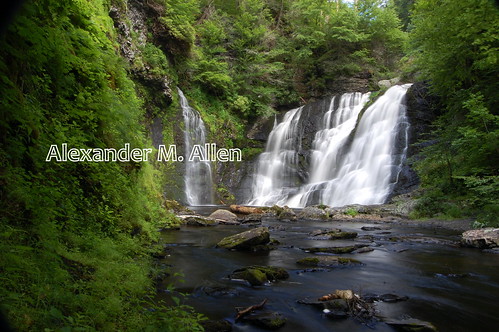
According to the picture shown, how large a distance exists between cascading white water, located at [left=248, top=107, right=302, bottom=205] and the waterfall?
10.6 feet

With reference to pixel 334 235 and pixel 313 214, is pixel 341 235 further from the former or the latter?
pixel 313 214

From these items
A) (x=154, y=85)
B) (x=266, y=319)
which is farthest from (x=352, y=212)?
(x=154, y=85)

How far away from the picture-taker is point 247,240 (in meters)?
7.48

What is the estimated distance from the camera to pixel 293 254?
7.25 m

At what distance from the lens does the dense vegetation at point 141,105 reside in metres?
2.69

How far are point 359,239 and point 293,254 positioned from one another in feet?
9.41

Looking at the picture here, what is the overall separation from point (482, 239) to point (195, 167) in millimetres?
16493

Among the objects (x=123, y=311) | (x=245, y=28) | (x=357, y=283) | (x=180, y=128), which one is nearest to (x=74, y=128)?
(x=123, y=311)

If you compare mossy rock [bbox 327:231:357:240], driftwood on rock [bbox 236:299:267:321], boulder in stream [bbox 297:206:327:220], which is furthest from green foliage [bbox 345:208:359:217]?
driftwood on rock [bbox 236:299:267:321]

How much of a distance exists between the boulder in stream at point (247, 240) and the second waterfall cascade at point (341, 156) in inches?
421

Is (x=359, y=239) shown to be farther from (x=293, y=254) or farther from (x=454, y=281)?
(x=454, y=281)

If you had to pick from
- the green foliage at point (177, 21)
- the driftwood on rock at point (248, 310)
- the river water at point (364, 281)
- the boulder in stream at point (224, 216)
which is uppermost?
the green foliage at point (177, 21)

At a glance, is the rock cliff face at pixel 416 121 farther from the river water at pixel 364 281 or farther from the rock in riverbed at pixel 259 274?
the rock in riverbed at pixel 259 274

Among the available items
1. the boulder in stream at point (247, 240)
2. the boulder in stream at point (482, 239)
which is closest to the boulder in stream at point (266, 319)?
the boulder in stream at point (247, 240)
